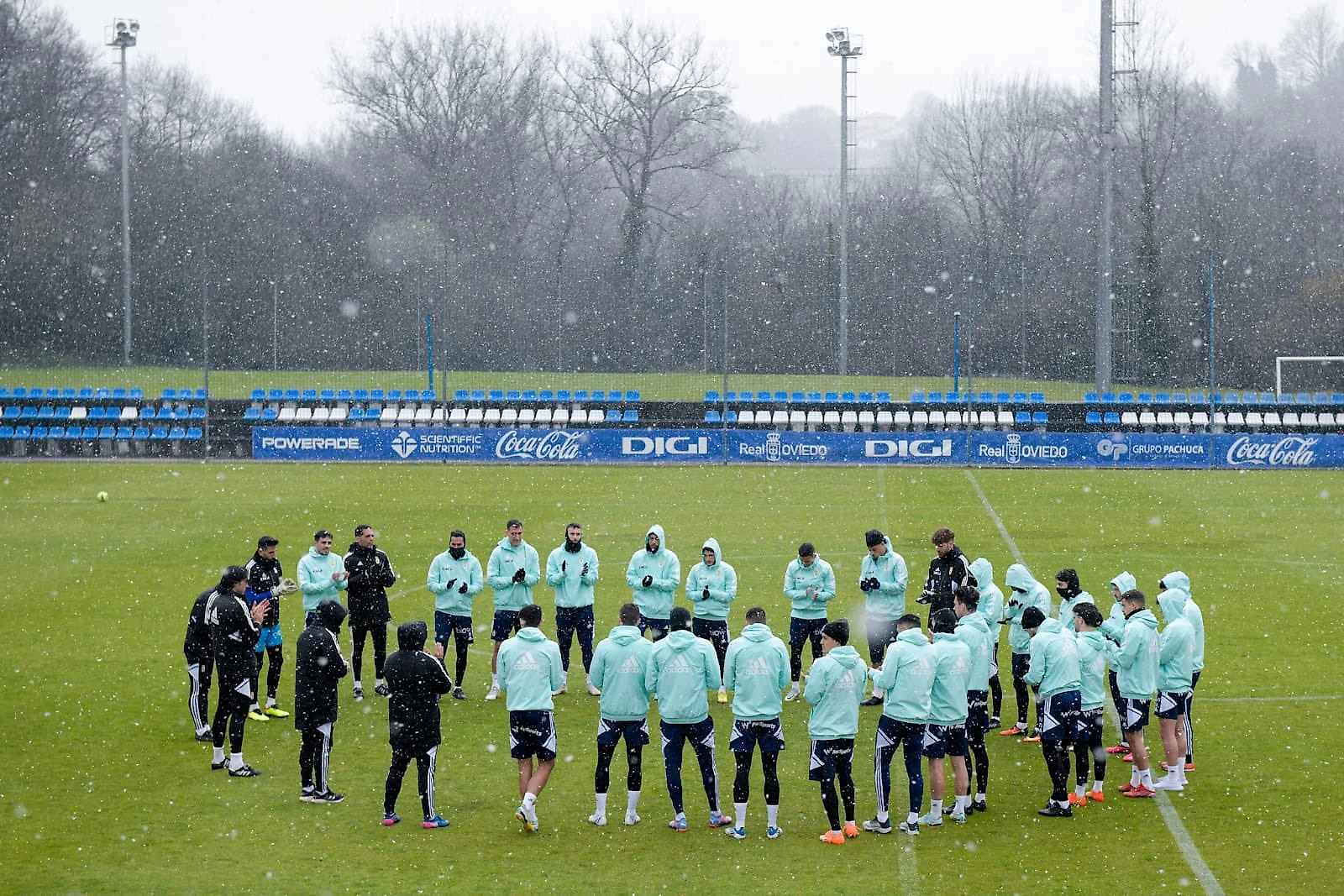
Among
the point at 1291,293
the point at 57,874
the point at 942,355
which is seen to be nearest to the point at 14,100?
the point at 942,355

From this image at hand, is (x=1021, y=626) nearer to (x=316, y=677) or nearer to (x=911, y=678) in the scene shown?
(x=911, y=678)

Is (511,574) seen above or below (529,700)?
above

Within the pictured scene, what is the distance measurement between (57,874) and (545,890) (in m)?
3.59

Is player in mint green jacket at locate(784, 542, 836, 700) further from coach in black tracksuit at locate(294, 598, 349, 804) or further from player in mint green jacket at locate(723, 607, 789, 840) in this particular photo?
coach in black tracksuit at locate(294, 598, 349, 804)

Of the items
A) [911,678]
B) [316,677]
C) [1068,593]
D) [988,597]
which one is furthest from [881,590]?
[316,677]

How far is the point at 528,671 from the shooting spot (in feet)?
35.7

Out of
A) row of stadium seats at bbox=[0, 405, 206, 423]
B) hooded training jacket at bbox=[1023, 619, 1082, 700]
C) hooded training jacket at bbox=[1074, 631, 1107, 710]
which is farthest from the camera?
row of stadium seats at bbox=[0, 405, 206, 423]

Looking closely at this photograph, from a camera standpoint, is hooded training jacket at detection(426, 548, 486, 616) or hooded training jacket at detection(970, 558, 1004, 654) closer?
hooded training jacket at detection(970, 558, 1004, 654)

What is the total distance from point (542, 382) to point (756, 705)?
39.7 m

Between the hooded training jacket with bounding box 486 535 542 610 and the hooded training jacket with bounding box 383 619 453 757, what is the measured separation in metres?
3.97

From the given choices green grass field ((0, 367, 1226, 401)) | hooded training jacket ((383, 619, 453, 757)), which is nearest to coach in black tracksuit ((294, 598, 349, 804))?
hooded training jacket ((383, 619, 453, 757))

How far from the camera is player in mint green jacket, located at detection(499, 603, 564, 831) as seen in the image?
1088 centimetres

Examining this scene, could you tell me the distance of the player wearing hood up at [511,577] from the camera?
1491 cm

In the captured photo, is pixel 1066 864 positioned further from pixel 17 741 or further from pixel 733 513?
pixel 733 513
